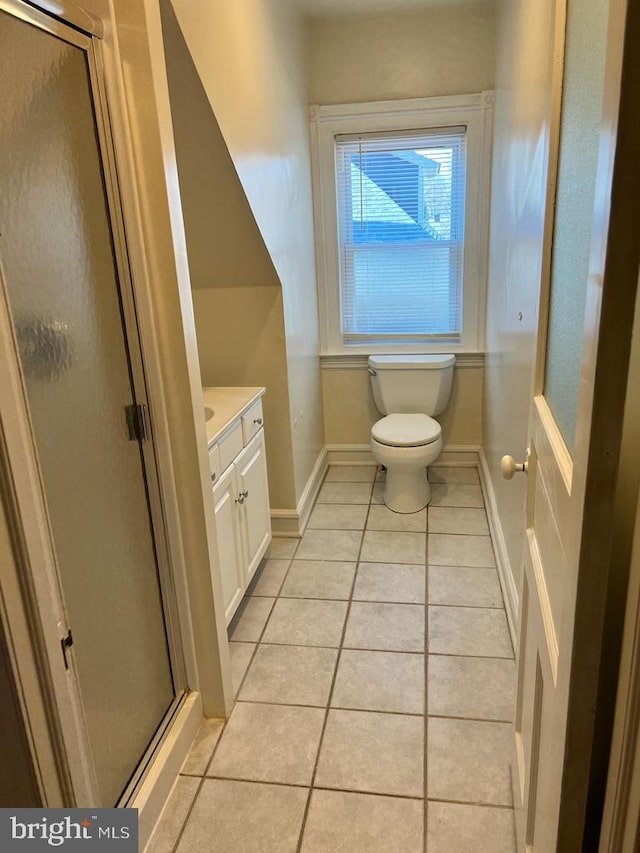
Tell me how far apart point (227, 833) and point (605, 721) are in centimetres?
113

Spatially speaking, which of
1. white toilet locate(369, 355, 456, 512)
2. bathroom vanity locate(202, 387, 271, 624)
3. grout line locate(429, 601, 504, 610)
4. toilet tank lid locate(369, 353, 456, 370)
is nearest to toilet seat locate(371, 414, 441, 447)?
white toilet locate(369, 355, 456, 512)

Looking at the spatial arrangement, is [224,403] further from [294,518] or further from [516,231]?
[516,231]

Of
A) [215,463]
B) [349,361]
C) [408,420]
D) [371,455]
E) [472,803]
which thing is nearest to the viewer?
[472,803]

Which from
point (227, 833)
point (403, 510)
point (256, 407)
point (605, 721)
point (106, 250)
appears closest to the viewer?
point (605, 721)

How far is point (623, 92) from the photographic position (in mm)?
593

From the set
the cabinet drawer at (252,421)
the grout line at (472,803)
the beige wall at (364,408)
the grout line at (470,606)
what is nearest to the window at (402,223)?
the beige wall at (364,408)

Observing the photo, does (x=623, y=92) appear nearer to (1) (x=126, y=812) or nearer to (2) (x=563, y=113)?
(2) (x=563, y=113)

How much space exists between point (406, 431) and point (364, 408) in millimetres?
673

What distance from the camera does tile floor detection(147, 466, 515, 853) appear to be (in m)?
1.53

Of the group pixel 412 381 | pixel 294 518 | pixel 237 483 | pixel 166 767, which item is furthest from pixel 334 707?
pixel 412 381

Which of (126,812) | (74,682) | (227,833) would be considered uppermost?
(74,682)

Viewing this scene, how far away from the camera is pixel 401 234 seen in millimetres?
3547

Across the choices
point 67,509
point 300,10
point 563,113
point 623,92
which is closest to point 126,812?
point 67,509

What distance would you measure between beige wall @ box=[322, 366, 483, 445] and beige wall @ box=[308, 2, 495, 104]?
153 cm
